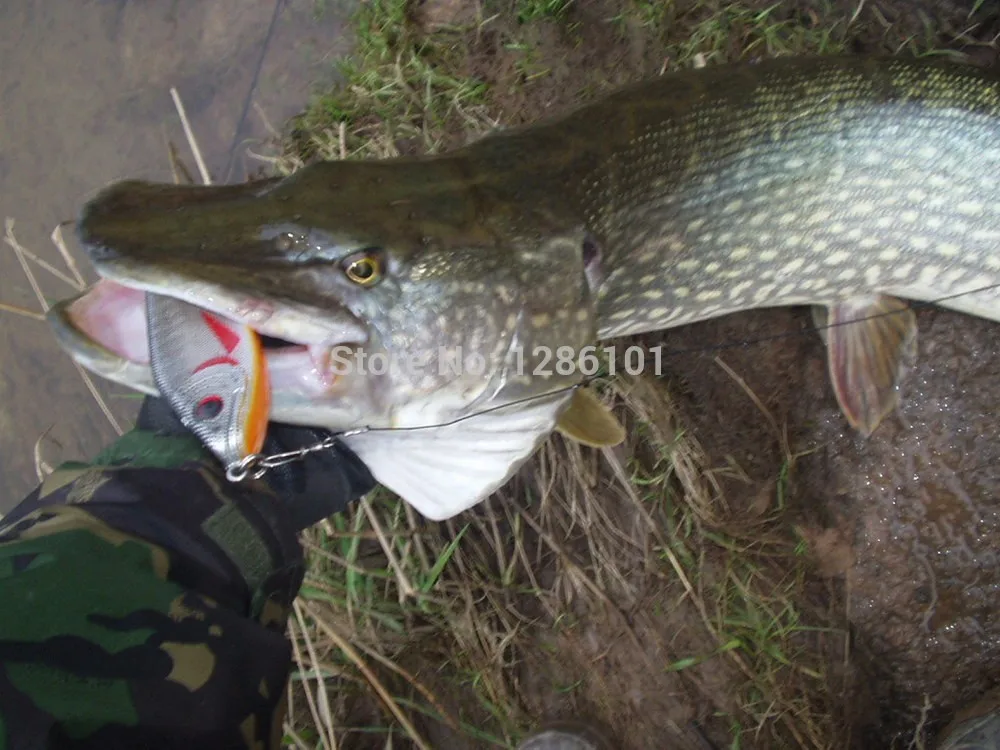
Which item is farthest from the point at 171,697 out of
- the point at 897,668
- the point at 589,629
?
the point at 897,668

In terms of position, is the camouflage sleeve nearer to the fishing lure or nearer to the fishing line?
the fishing lure

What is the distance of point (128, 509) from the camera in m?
0.75

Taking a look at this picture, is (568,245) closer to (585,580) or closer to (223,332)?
(223,332)

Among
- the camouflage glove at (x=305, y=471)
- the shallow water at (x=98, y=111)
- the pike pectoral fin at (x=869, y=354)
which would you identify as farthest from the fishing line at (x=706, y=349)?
the shallow water at (x=98, y=111)

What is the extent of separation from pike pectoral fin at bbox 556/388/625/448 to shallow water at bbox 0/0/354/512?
1.03 metres

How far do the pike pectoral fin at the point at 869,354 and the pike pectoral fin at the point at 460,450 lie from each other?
571 mm

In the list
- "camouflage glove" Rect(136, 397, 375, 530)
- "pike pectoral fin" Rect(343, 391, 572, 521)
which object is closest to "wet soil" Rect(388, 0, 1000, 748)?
"pike pectoral fin" Rect(343, 391, 572, 521)

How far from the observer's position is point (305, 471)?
0.97m

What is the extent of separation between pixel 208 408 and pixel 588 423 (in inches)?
22.1

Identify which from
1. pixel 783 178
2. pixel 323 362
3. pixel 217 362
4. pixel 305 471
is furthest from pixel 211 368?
pixel 783 178

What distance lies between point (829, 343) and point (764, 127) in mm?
442

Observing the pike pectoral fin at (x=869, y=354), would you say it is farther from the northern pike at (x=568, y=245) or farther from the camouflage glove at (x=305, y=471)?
the camouflage glove at (x=305, y=471)

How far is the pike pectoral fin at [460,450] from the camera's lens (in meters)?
0.97

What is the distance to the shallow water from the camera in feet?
5.39
